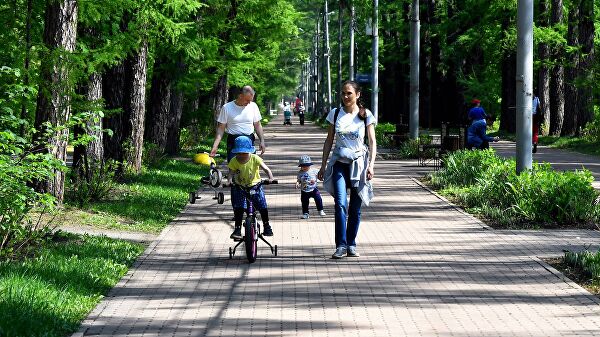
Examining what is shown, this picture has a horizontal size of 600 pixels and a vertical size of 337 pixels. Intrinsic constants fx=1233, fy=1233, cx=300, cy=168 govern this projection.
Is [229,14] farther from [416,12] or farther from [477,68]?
[477,68]

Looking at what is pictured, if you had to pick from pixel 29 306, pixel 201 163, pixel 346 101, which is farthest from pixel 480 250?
pixel 201 163

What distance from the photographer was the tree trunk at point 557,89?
4303cm

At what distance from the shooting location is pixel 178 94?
3419cm

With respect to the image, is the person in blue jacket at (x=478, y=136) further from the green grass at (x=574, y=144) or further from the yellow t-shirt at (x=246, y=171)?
the yellow t-shirt at (x=246, y=171)

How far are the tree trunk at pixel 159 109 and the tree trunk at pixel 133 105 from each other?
18.0 feet

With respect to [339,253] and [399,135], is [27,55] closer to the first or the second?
[339,253]

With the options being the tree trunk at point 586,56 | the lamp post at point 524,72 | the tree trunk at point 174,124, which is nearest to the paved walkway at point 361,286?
the lamp post at point 524,72

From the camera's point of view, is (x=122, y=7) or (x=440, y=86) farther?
(x=440, y=86)

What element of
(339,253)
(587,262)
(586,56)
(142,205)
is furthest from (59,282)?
(586,56)

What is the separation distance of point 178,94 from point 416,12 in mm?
7171

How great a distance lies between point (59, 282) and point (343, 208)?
3.46 meters

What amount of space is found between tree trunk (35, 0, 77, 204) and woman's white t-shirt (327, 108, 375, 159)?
4.18 meters

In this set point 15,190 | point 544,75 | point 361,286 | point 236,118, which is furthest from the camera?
point 544,75

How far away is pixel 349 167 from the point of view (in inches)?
504
